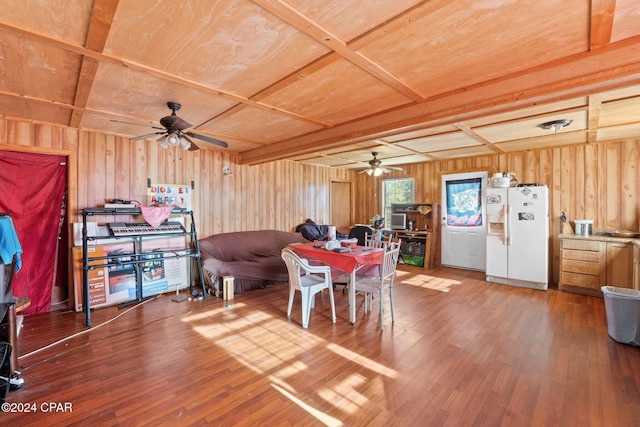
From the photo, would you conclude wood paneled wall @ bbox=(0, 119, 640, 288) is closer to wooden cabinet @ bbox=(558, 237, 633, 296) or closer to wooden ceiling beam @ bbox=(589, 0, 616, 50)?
wooden cabinet @ bbox=(558, 237, 633, 296)

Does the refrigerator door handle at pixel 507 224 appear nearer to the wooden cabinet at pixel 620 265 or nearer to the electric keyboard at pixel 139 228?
the wooden cabinet at pixel 620 265

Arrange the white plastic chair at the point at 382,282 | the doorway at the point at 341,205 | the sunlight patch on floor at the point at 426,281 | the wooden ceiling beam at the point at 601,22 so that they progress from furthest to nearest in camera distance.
Answer: the doorway at the point at 341,205
the sunlight patch on floor at the point at 426,281
the white plastic chair at the point at 382,282
the wooden ceiling beam at the point at 601,22

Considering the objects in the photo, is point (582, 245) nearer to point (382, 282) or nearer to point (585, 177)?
point (585, 177)

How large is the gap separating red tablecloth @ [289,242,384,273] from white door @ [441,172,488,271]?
3693 millimetres

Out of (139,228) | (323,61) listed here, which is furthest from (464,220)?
(139,228)

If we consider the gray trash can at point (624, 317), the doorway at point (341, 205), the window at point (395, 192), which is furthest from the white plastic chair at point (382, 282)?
the doorway at point (341, 205)

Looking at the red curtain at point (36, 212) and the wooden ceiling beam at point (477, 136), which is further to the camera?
the wooden ceiling beam at point (477, 136)

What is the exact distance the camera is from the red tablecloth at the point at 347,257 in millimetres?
3215

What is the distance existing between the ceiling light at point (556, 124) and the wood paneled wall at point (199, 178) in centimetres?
465

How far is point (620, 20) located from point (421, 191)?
5.42 meters

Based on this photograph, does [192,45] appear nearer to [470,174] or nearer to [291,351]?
[291,351]

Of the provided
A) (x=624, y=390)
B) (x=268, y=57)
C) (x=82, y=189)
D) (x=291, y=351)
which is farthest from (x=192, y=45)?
(x=624, y=390)

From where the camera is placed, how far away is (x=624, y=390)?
2117 millimetres

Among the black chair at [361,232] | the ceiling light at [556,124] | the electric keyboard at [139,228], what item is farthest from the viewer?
the black chair at [361,232]
